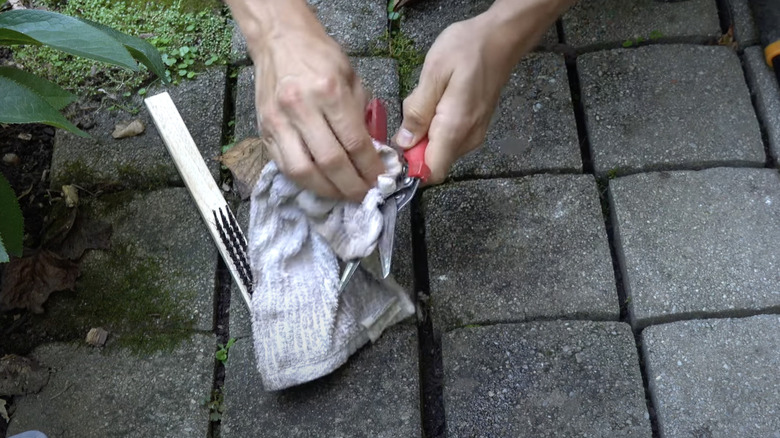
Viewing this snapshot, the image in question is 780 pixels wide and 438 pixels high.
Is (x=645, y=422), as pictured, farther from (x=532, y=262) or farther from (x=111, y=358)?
(x=111, y=358)

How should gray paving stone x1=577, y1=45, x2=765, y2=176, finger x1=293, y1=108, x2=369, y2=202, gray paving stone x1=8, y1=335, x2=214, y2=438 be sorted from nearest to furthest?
finger x1=293, y1=108, x2=369, y2=202 → gray paving stone x1=8, y1=335, x2=214, y2=438 → gray paving stone x1=577, y1=45, x2=765, y2=176

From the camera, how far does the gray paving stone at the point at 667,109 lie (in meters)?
1.64

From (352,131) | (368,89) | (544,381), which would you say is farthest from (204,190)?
(544,381)

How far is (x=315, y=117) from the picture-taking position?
1208 mm

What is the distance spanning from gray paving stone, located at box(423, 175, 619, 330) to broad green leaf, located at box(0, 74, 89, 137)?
2.59 ft

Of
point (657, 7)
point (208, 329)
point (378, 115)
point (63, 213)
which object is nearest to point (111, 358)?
point (208, 329)

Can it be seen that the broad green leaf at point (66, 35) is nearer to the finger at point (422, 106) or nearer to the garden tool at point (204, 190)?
the garden tool at point (204, 190)

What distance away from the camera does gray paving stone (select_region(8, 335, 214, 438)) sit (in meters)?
1.42

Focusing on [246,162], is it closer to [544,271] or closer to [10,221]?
[10,221]

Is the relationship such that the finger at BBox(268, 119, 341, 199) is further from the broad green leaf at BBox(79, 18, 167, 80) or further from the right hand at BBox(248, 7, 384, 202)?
the broad green leaf at BBox(79, 18, 167, 80)

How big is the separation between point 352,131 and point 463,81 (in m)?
0.22

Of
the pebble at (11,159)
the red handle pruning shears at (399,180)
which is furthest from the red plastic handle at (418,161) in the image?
the pebble at (11,159)

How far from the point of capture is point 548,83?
5.74 feet

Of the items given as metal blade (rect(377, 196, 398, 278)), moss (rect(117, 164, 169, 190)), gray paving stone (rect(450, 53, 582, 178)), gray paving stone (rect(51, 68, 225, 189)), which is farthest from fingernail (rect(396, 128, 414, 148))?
moss (rect(117, 164, 169, 190))
